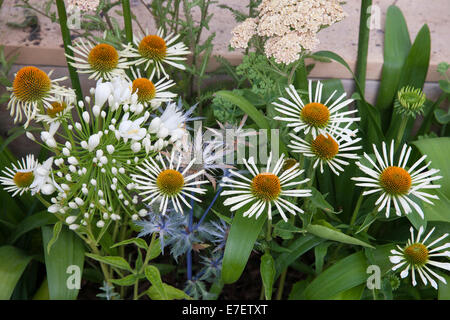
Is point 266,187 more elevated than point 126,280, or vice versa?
point 266,187

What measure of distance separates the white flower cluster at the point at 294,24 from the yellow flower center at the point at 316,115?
11 cm

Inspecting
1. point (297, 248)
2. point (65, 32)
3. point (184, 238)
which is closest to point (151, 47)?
point (65, 32)

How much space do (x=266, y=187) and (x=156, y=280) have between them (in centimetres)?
30

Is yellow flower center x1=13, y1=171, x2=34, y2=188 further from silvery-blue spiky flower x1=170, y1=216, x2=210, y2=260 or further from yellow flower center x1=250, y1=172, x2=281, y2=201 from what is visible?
yellow flower center x1=250, y1=172, x2=281, y2=201

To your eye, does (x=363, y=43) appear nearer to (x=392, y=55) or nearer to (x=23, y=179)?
(x=392, y=55)

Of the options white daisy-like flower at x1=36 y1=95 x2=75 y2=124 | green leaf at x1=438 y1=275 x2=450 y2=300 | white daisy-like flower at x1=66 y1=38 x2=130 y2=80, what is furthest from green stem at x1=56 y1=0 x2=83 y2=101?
green leaf at x1=438 y1=275 x2=450 y2=300

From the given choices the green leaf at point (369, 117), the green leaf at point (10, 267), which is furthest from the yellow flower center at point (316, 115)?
the green leaf at point (10, 267)

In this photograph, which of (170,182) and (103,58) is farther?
(103,58)

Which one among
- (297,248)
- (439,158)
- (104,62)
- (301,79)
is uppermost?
(301,79)

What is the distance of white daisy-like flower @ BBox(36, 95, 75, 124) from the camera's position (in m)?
0.89

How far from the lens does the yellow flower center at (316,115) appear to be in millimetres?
918

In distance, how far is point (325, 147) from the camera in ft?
2.94

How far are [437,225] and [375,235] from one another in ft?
0.67
